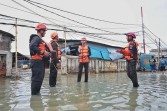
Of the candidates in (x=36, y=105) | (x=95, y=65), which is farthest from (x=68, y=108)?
(x=95, y=65)

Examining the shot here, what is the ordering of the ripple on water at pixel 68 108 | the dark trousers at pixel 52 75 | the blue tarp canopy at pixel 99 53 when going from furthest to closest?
the blue tarp canopy at pixel 99 53
the dark trousers at pixel 52 75
the ripple on water at pixel 68 108

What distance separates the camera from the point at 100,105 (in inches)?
206

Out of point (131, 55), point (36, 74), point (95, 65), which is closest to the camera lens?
point (36, 74)

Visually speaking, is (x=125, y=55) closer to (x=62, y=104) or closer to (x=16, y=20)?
(x=62, y=104)

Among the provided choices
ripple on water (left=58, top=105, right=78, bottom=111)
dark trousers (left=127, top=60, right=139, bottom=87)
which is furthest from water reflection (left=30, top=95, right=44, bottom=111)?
dark trousers (left=127, top=60, right=139, bottom=87)

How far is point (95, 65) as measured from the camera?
2281 centimetres

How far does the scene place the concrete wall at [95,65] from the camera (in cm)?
1955

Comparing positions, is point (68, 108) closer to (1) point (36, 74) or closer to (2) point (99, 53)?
(1) point (36, 74)

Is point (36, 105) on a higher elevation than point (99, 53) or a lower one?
lower

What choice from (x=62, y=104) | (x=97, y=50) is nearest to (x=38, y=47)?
(x=62, y=104)

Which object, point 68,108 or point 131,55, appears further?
point 131,55

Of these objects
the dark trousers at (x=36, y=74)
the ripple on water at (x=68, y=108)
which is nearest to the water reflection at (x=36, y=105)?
the ripple on water at (x=68, y=108)

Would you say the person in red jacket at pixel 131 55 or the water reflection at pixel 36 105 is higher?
the person in red jacket at pixel 131 55

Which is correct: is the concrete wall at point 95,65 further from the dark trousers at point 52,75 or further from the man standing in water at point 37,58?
the man standing in water at point 37,58
